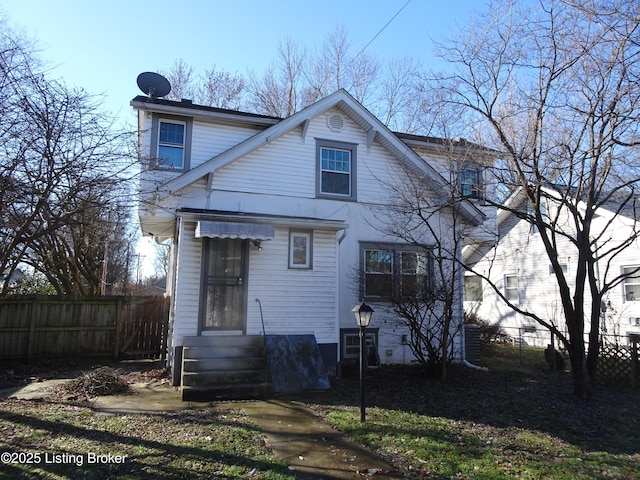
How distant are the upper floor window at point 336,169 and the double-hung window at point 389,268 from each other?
1708 mm

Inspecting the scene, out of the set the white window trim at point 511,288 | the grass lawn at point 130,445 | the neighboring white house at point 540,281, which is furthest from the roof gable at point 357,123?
the white window trim at point 511,288

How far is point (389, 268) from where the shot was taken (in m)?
12.3

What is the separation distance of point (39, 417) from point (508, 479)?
20.4ft

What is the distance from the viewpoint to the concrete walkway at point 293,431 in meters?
4.79

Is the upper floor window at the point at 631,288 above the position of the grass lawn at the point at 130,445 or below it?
above

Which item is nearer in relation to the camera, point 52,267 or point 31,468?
point 31,468

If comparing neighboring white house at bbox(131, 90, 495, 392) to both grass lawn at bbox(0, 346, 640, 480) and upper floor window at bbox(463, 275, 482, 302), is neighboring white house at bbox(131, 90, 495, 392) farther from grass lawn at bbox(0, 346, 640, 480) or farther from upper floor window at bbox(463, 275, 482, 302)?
upper floor window at bbox(463, 275, 482, 302)

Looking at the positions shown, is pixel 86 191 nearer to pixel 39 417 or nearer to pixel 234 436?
pixel 39 417

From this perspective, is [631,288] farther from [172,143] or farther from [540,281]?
[172,143]

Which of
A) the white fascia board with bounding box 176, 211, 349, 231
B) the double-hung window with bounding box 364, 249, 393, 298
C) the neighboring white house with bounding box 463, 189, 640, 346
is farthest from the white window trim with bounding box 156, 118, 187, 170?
the neighboring white house with bounding box 463, 189, 640, 346

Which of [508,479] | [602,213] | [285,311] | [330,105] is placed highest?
[330,105]

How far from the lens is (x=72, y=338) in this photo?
475 inches

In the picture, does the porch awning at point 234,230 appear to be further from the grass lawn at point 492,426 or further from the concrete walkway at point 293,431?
the grass lawn at point 492,426

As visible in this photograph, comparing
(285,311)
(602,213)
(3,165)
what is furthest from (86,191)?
(602,213)
